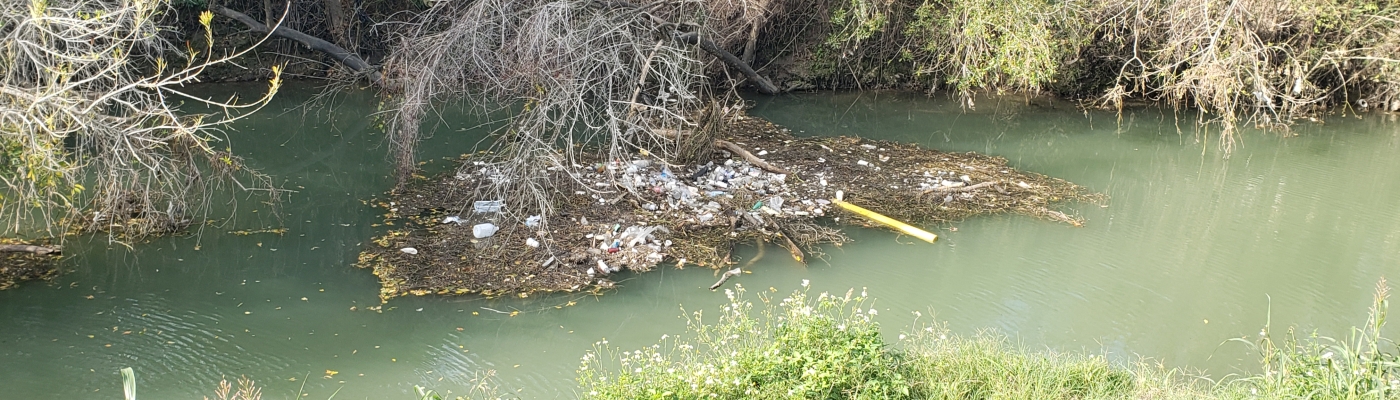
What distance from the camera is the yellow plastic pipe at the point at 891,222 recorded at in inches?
250

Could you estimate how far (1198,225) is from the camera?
7105 millimetres

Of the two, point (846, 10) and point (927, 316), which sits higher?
point (846, 10)

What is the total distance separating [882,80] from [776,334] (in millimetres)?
9467

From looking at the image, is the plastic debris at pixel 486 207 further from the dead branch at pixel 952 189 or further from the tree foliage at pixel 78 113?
the dead branch at pixel 952 189

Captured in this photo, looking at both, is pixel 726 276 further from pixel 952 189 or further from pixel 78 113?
pixel 78 113

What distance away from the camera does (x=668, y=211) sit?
6508 mm

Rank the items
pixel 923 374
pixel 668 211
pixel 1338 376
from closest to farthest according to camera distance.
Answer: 1. pixel 1338 376
2. pixel 923 374
3. pixel 668 211

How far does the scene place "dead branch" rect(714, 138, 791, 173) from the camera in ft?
25.3

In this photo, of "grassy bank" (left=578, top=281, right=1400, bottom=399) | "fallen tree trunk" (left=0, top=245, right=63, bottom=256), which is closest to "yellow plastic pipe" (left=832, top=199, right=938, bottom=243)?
"grassy bank" (left=578, top=281, right=1400, bottom=399)

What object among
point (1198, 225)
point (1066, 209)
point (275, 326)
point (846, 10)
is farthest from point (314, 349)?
point (846, 10)

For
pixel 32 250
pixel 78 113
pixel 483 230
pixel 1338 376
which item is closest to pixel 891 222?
pixel 483 230

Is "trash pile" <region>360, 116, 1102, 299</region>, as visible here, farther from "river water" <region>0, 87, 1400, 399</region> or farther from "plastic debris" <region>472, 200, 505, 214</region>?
"river water" <region>0, 87, 1400, 399</region>

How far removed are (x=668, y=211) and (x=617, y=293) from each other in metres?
1.22

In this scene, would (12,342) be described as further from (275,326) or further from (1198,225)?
(1198,225)
